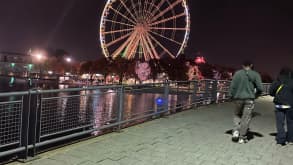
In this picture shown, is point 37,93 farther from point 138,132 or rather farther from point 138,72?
point 138,72

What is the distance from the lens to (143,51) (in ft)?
132

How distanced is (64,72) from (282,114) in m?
118

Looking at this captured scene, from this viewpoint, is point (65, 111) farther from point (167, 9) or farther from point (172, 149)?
point (167, 9)

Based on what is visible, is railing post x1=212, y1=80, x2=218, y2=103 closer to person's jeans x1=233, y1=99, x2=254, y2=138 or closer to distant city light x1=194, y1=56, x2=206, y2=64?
person's jeans x1=233, y1=99, x2=254, y2=138

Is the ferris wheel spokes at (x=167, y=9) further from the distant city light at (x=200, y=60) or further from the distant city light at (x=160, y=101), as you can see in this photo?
the distant city light at (x=200, y=60)

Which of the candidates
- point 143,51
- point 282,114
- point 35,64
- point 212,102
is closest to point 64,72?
Result: point 35,64

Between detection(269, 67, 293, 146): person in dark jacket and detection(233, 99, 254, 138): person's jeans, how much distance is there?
0.62 metres

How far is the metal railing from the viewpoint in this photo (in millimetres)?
5312

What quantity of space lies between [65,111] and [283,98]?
174 inches

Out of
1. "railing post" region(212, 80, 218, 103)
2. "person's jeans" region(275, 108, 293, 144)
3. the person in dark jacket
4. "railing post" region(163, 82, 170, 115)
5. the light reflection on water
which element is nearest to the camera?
the light reflection on water

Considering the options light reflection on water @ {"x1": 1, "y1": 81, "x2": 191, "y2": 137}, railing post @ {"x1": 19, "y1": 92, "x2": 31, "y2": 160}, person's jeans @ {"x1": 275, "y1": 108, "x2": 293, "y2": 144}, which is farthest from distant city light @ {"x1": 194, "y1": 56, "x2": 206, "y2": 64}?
railing post @ {"x1": 19, "y1": 92, "x2": 31, "y2": 160}

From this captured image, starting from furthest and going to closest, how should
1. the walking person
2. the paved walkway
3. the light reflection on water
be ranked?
the walking person, the light reflection on water, the paved walkway

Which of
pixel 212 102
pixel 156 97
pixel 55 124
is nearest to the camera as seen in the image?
pixel 55 124

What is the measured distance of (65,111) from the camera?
6.72 meters
